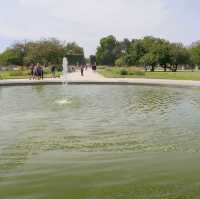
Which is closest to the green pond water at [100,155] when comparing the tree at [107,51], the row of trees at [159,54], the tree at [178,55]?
the row of trees at [159,54]

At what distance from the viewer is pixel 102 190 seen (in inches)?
272

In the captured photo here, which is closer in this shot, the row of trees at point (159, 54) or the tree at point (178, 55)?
the row of trees at point (159, 54)

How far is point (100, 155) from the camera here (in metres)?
9.19

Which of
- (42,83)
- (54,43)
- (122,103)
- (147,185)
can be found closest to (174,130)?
(147,185)

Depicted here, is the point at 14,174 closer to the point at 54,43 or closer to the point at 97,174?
the point at 97,174

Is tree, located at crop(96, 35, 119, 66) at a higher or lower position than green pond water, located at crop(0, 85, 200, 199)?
higher

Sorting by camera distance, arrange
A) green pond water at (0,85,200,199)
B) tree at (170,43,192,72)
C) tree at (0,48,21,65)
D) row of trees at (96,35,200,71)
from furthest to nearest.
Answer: tree at (0,48,21,65)
tree at (170,43,192,72)
row of trees at (96,35,200,71)
green pond water at (0,85,200,199)

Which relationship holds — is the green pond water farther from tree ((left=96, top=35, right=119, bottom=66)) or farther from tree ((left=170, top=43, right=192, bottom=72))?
tree ((left=96, top=35, right=119, bottom=66))

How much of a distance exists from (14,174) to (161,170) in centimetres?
271

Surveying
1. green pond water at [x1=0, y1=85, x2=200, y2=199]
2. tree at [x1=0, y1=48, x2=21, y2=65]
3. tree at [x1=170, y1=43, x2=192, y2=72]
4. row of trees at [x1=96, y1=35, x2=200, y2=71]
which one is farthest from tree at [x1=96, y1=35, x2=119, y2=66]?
green pond water at [x1=0, y1=85, x2=200, y2=199]

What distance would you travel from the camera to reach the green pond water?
22.9ft

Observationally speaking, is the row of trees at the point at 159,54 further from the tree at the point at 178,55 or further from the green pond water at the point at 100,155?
the green pond water at the point at 100,155

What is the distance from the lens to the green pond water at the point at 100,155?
6.97 metres

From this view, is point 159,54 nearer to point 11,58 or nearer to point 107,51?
point 11,58
